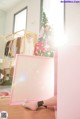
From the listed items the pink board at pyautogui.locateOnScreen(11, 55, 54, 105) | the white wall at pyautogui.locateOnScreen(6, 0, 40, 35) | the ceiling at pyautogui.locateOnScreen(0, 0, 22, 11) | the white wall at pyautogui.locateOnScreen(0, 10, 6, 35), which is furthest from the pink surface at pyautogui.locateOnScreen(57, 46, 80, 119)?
the white wall at pyautogui.locateOnScreen(0, 10, 6, 35)

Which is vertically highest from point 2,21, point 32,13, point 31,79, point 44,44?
point 2,21

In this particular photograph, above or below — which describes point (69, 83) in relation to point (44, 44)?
below

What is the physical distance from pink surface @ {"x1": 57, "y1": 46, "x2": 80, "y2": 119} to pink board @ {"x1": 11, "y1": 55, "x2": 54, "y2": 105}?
0.59 m

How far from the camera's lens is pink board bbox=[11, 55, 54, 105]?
4.35ft

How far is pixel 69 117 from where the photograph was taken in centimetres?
78

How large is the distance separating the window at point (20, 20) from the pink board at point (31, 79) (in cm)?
202

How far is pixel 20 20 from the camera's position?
144 inches

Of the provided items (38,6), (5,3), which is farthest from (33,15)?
(5,3)

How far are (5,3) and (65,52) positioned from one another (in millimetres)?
3460

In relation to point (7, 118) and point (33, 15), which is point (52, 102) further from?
point (33, 15)

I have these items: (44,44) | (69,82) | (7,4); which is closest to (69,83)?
(69,82)

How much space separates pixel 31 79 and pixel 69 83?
683 millimetres

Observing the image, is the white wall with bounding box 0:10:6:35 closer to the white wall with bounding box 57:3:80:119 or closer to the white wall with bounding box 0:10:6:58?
the white wall with bounding box 0:10:6:58

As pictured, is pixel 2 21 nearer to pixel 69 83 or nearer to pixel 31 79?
pixel 31 79
